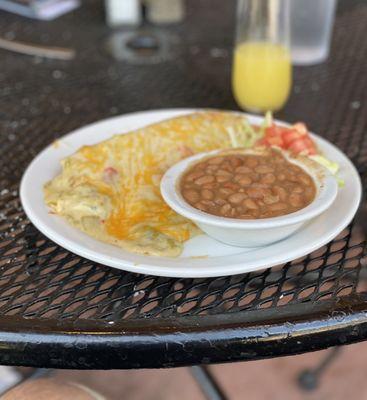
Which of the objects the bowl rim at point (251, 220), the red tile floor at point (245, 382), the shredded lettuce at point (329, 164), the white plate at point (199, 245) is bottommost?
the red tile floor at point (245, 382)

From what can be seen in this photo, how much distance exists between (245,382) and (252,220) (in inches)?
48.2

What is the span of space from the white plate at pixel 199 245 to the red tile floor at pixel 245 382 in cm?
101

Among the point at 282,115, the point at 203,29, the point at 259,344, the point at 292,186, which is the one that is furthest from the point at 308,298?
the point at 203,29

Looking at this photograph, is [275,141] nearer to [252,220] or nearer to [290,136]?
[290,136]

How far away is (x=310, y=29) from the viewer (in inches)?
64.2

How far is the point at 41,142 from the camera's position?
1263 mm

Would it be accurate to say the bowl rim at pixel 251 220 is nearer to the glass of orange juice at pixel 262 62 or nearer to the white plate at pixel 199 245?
the white plate at pixel 199 245

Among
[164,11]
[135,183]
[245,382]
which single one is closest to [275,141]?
[135,183]

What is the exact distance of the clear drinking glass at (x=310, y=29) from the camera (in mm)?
1621

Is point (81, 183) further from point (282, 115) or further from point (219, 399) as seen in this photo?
point (219, 399)

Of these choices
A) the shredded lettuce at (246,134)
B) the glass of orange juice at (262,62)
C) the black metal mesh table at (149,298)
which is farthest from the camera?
the glass of orange juice at (262,62)

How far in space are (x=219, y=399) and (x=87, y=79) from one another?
87 centimetres

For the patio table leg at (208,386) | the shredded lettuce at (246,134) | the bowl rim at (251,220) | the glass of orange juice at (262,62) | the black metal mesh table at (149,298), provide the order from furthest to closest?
the patio table leg at (208,386)
the glass of orange juice at (262,62)
the shredded lettuce at (246,134)
the bowl rim at (251,220)
the black metal mesh table at (149,298)

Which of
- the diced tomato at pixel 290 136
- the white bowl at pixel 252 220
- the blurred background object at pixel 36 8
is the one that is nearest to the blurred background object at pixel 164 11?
the blurred background object at pixel 36 8
